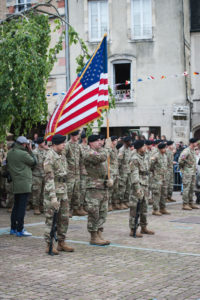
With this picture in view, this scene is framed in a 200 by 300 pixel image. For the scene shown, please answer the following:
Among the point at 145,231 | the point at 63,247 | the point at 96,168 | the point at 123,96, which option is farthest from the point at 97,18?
the point at 63,247

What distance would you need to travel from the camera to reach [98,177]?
905 cm

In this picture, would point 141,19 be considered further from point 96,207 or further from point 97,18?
point 96,207

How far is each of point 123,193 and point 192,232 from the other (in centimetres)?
416

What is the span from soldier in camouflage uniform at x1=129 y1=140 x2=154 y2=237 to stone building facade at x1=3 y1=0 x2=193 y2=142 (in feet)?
44.7

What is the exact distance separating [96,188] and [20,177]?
1864 mm

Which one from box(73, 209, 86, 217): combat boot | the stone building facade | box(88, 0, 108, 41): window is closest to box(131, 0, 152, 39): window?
the stone building facade

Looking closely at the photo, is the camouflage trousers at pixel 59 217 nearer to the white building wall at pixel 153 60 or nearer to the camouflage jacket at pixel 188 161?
the camouflage jacket at pixel 188 161

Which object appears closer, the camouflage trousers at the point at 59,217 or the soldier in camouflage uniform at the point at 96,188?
the camouflage trousers at the point at 59,217

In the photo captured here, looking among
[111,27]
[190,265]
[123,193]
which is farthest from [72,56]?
[190,265]

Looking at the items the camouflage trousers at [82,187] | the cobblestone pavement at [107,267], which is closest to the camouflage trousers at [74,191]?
the camouflage trousers at [82,187]

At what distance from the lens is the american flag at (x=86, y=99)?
990 cm

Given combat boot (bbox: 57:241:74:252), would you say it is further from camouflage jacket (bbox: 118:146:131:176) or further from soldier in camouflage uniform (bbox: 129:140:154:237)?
camouflage jacket (bbox: 118:146:131:176)

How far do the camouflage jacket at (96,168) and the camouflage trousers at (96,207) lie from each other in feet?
0.37

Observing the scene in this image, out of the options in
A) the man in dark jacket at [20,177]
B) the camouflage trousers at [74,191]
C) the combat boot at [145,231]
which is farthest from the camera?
the camouflage trousers at [74,191]
